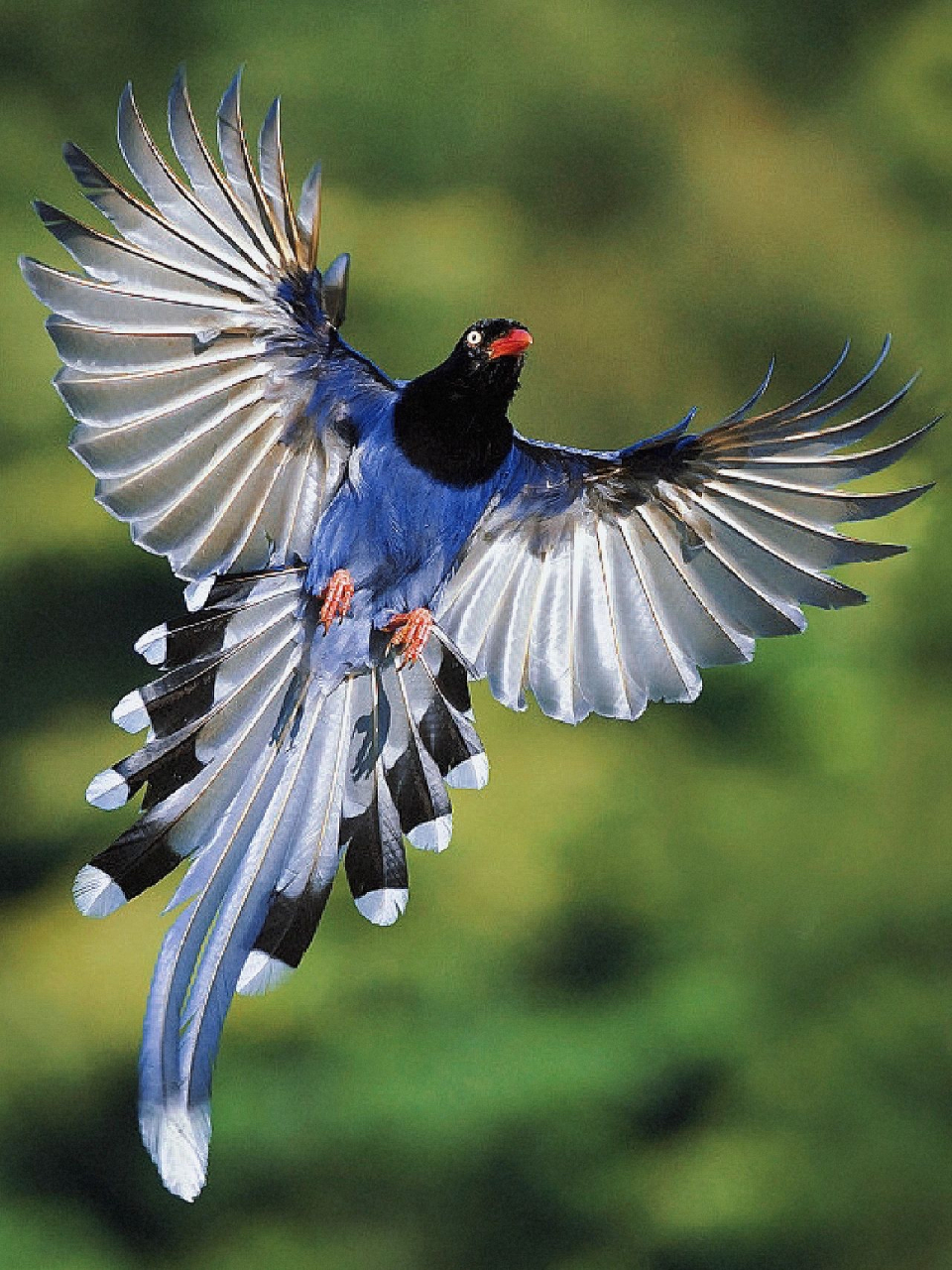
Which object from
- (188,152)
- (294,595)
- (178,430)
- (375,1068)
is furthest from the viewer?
(375,1068)

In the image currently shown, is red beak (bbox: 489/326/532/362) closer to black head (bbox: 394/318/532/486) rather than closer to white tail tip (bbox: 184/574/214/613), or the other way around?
black head (bbox: 394/318/532/486)

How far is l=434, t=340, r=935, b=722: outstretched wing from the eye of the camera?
1.69m

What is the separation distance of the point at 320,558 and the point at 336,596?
0.05m

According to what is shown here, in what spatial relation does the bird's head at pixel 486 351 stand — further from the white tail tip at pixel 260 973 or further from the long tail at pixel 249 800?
the white tail tip at pixel 260 973

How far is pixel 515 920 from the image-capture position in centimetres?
260

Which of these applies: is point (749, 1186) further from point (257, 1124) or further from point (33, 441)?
point (33, 441)

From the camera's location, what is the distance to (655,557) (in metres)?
1.81

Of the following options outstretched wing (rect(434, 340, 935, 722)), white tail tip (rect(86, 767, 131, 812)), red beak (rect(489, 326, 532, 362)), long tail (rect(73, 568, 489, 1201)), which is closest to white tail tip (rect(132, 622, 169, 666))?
long tail (rect(73, 568, 489, 1201))

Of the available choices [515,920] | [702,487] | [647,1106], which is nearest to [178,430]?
[702,487]

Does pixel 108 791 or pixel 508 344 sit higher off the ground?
pixel 508 344

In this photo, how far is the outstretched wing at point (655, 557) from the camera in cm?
169

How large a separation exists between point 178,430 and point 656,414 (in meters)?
1.26

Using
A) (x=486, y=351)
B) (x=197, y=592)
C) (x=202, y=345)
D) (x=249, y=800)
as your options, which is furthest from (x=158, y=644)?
(x=486, y=351)

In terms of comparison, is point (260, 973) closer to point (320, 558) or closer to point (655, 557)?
point (320, 558)
